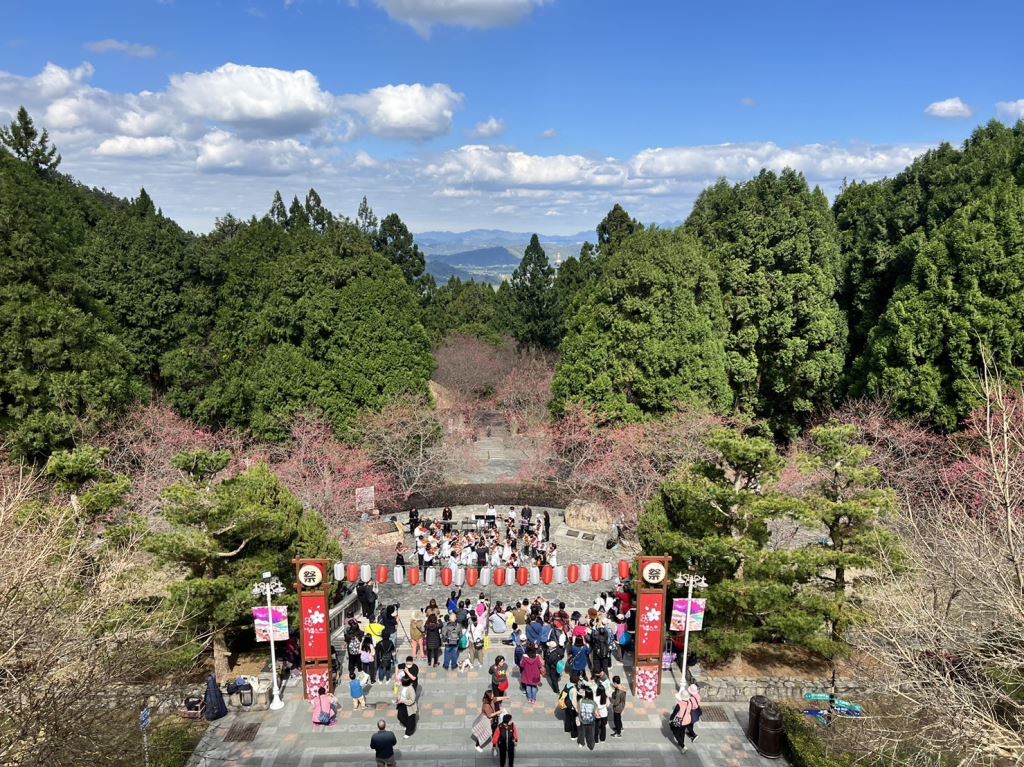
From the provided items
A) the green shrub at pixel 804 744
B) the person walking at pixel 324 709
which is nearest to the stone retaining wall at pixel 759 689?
the green shrub at pixel 804 744

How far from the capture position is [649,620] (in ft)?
40.9

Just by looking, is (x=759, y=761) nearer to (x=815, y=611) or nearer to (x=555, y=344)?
(x=815, y=611)

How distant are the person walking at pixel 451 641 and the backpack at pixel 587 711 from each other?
11.2 feet

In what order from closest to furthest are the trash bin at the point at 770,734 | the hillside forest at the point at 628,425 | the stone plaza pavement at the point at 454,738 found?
the hillside forest at the point at 628,425 < the stone plaza pavement at the point at 454,738 < the trash bin at the point at 770,734

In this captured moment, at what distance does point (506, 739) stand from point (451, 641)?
131 inches

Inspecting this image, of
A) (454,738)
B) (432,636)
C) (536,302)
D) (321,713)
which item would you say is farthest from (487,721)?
(536,302)

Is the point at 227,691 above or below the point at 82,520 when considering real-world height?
below

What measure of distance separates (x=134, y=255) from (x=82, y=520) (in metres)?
18.7

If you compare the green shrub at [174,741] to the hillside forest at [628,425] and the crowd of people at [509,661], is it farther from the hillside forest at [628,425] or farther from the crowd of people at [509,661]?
the crowd of people at [509,661]

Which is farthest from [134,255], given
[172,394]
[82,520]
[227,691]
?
[227,691]

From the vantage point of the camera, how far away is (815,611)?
40.8 feet

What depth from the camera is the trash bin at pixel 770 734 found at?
10891 mm

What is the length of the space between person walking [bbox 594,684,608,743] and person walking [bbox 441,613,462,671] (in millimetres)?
3405

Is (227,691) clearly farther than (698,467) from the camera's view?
No
